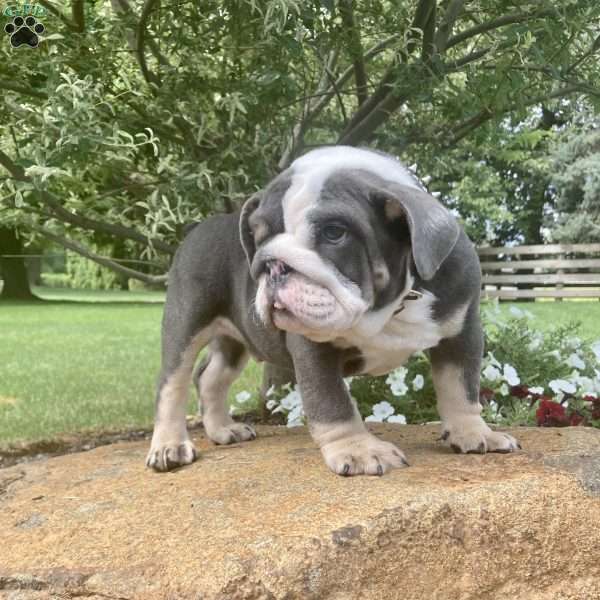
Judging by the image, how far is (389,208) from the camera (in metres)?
2.06

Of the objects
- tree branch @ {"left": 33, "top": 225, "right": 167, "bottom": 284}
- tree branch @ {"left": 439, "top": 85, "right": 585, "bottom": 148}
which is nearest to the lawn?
tree branch @ {"left": 33, "top": 225, "right": 167, "bottom": 284}

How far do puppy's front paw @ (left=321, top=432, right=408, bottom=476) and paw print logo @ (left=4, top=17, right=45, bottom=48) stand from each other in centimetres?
223

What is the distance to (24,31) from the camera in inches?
134

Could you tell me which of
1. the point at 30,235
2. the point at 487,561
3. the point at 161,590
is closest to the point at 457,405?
the point at 487,561

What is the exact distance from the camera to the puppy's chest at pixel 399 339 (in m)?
2.27

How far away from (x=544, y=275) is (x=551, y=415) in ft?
32.8

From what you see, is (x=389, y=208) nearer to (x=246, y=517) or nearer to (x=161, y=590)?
(x=246, y=517)

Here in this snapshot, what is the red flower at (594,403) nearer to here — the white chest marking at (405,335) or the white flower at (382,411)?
the white flower at (382,411)

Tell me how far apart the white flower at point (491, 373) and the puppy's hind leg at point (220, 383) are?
1311 mm

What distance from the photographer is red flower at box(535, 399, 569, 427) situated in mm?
3580

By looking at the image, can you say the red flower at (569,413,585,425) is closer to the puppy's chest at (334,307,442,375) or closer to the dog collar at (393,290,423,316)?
the puppy's chest at (334,307,442,375)

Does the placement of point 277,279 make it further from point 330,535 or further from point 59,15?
point 59,15

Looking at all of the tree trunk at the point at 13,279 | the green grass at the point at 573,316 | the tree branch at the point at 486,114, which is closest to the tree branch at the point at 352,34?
the tree branch at the point at 486,114

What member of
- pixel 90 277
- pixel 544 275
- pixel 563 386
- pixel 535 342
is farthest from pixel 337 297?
pixel 90 277
